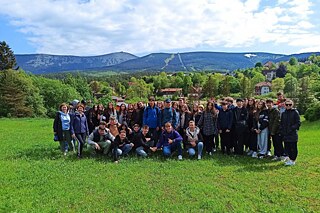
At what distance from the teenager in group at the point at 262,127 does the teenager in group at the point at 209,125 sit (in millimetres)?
1604

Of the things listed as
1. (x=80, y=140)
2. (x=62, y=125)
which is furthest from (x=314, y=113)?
(x=62, y=125)

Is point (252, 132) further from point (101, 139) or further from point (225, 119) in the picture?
point (101, 139)

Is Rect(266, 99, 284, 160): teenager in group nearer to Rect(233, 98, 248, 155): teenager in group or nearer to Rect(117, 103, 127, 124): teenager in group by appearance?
Rect(233, 98, 248, 155): teenager in group

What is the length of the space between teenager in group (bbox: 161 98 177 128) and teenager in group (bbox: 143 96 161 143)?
264 mm

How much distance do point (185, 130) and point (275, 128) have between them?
3485 mm

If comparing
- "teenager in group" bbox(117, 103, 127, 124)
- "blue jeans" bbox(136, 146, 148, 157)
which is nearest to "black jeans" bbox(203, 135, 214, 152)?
"blue jeans" bbox(136, 146, 148, 157)

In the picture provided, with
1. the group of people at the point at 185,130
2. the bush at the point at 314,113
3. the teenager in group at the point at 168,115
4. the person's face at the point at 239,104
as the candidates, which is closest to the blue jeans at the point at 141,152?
the group of people at the point at 185,130

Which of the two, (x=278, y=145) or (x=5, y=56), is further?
(x=5, y=56)

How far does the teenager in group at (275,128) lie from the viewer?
1195 centimetres

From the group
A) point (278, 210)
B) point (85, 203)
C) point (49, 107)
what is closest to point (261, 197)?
point (278, 210)

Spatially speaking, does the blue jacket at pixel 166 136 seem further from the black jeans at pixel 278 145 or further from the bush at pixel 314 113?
the bush at pixel 314 113

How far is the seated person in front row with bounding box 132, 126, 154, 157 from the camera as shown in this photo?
12634 millimetres

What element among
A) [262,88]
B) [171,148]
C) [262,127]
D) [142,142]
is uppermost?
[262,127]

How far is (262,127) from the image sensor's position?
40.3 ft
